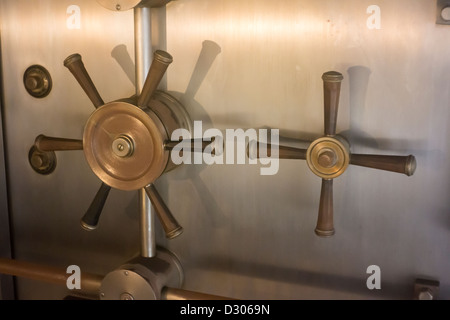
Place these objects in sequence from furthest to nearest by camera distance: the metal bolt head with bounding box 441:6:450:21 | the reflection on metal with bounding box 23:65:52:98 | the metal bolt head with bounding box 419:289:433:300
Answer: the reflection on metal with bounding box 23:65:52:98
the metal bolt head with bounding box 419:289:433:300
the metal bolt head with bounding box 441:6:450:21

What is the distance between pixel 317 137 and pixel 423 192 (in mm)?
292

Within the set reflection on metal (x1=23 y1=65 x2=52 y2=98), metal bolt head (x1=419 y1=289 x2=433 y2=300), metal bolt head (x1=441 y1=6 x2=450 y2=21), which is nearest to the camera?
metal bolt head (x1=441 y1=6 x2=450 y2=21)

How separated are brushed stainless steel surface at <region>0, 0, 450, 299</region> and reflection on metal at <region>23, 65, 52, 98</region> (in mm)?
18

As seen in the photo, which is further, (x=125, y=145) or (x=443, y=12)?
(x=125, y=145)

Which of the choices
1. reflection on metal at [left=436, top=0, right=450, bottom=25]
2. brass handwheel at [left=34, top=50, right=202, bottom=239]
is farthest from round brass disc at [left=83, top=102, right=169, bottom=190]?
reflection on metal at [left=436, top=0, right=450, bottom=25]

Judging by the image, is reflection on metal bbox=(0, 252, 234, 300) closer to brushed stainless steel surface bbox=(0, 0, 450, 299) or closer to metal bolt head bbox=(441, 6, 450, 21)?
brushed stainless steel surface bbox=(0, 0, 450, 299)

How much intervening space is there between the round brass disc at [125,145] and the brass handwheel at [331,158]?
318 millimetres

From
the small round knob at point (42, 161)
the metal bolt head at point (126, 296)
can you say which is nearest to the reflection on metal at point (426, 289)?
the metal bolt head at point (126, 296)

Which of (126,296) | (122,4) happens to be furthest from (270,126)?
(126,296)

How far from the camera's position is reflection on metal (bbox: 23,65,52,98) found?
5.18ft

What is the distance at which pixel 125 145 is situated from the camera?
1284 mm

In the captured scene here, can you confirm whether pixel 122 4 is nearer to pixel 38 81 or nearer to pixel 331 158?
pixel 38 81

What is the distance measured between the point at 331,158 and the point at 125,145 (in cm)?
50
